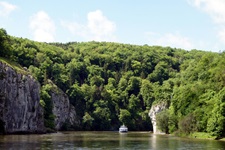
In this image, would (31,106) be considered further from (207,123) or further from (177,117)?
(207,123)

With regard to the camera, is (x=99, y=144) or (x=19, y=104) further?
(x=19, y=104)

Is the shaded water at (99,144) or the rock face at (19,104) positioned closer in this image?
the shaded water at (99,144)

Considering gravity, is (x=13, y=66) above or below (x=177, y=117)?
above

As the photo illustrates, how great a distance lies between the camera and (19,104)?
12569 cm

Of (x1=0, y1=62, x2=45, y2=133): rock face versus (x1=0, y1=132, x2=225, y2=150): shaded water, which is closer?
(x1=0, y1=132, x2=225, y2=150): shaded water

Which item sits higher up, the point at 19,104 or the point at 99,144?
the point at 19,104

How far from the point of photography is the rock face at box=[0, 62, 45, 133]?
117 m

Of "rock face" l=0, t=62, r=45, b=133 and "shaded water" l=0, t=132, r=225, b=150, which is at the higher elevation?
"rock face" l=0, t=62, r=45, b=133

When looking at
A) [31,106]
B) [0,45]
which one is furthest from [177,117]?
[0,45]

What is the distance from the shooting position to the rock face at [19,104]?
117312 millimetres

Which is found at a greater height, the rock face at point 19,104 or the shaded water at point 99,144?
the rock face at point 19,104

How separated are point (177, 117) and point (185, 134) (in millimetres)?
14975

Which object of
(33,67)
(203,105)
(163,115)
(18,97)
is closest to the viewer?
(203,105)

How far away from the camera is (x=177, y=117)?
135 meters
